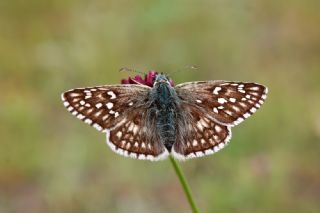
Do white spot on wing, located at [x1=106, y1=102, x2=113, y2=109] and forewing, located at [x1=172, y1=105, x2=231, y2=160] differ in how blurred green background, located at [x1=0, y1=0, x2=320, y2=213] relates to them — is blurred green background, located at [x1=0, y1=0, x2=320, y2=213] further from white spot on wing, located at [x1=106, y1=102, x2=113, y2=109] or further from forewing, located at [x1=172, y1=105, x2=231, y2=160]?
white spot on wing, located at [x1=106, y1=102, x2=113, y2=109]

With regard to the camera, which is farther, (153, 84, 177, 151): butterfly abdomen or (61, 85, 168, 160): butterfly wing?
(153, 84, 177, 151): butterfly abdomen

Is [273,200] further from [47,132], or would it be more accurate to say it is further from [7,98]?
[7,98]

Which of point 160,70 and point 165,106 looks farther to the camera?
point 160,70

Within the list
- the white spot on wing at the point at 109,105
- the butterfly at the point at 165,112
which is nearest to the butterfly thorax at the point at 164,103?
the butterfly at the point at 165,112

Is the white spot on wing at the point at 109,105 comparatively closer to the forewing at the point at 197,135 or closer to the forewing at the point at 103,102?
the forewing at the point at 103,102

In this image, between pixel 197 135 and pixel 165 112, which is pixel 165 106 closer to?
pixel 165 112

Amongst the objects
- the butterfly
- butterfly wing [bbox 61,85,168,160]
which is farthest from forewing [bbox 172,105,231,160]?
butterfly wing [bbox 61,85,168,160]

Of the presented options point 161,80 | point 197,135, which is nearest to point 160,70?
point 161,80

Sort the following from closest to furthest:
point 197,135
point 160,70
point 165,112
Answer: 1. point 197,135
2. point 165,112
3. point 160,70
